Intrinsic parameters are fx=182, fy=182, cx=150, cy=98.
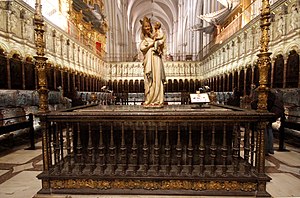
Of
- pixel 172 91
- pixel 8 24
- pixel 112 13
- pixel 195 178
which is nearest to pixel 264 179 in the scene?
pixel 195 178

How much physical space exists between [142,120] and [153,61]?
1.55 metres

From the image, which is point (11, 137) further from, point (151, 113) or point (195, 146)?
point (195, 146)

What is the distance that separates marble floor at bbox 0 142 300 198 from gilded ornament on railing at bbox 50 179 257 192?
6.5 inches

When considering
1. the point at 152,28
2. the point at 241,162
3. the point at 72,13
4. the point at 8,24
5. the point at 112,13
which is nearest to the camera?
the point at 241,162

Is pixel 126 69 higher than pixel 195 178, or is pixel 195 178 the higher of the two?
pixel 126 69

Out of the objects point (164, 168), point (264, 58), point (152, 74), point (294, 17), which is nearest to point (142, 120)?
point (164, 168)

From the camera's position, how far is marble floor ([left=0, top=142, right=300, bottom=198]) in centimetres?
301

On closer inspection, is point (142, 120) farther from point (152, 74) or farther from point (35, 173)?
point (35, 173)

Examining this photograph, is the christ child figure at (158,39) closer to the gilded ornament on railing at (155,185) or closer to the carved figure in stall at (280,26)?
the gilded ornament on railing at (155,185)

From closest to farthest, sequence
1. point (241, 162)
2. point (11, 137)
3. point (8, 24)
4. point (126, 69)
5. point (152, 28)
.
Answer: point (241, 162), point (152, 28), point (11, 137), point (8, 24), point (126, 69)

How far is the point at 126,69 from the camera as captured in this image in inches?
944

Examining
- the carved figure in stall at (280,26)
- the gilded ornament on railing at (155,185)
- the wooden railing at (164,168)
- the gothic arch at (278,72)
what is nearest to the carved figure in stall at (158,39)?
the wooden railing at (164,168)

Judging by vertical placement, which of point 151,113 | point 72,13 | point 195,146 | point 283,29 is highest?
point 72,13

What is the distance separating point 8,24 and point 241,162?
9191 mm
